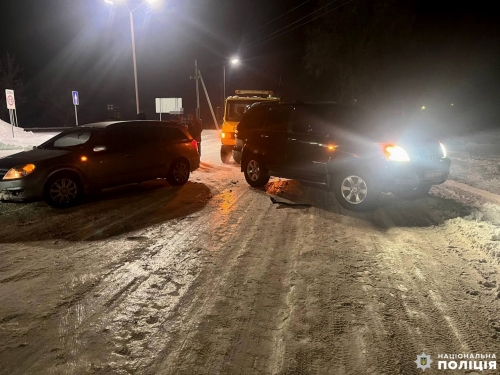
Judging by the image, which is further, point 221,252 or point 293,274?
point 221,252

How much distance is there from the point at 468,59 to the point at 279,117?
34.7m

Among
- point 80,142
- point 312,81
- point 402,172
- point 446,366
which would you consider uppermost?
point 312,81

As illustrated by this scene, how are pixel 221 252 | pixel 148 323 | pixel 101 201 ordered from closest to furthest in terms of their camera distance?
1. pixel 148 323
2. pixel 221 252
3. pixel 101 201

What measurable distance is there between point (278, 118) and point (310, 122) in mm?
970

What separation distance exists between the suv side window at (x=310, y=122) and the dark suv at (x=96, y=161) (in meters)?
3.03

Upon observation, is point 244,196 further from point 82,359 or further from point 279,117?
point 82,359

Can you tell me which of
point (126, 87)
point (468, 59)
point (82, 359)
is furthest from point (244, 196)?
point (126, 87)

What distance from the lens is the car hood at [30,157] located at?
6932 mm

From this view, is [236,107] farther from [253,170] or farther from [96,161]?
[96,161]

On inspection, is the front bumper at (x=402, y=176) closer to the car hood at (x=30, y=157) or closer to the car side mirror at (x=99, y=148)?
the car side mirror at (x=99, y=148)

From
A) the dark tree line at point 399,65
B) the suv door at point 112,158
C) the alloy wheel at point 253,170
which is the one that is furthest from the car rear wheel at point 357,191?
the dark tree line at point 399,65

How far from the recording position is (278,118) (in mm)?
8461

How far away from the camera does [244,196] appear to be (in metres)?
8.34

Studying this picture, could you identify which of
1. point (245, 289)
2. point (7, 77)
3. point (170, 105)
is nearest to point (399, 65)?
point (170, 105)
